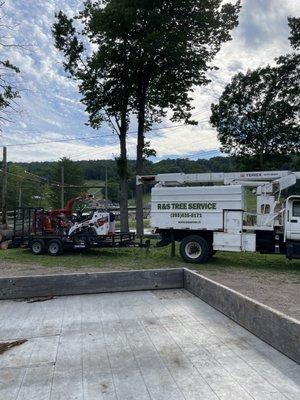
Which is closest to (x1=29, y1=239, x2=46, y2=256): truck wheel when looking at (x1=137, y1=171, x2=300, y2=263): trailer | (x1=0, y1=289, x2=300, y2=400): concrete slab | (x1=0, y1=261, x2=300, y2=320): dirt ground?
(x1=0, y1=261, x2=300, y2=320): dirt ground

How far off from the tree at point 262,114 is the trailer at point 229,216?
18.5 m

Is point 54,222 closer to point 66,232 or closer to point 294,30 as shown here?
point 66,232

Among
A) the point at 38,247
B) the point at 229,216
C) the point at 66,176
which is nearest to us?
the point at 229,216

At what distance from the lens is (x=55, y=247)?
19.1m

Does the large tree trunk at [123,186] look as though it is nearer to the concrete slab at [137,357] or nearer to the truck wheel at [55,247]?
the truck wheel at [55,247]

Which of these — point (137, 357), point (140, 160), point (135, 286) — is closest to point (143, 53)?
point (140, 160)

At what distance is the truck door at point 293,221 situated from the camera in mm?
14430

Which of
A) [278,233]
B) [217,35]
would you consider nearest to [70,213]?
[278,233]

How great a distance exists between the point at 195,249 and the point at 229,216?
74.5 inches

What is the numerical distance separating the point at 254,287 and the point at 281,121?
2445 centimetres

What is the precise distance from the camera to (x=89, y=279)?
8.98 metres

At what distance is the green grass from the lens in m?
15.6

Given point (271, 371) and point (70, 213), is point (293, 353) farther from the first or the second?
point (70, 213)

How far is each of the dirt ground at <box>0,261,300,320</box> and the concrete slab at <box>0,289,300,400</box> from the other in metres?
2.35
